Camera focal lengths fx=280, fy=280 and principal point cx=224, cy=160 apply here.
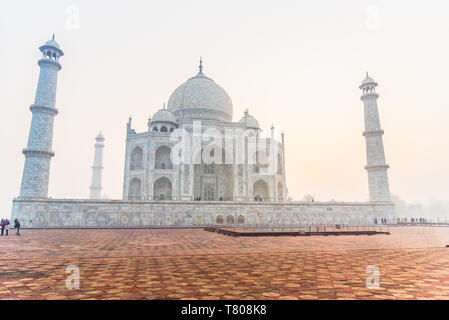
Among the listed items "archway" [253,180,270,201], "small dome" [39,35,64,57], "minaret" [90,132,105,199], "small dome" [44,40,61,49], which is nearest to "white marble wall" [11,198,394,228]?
"archway" [253,180,270,201]

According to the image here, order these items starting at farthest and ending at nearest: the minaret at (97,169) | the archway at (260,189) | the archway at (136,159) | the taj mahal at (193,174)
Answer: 1. the minaret at (97,169)
2. the archway at (260,189)
3. the archway at (136,159)
4. the taj mahal at (193,174)

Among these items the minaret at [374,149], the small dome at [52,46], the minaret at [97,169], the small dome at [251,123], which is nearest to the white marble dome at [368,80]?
the minaret at [374,149]

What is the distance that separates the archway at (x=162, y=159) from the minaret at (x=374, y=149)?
19674 millimetres

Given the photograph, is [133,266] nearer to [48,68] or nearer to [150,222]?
[150,222]

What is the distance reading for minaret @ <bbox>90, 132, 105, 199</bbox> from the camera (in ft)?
127

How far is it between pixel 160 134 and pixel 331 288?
Answer: 82.2 ft

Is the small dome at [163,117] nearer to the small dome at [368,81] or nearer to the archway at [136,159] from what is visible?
the archway at [136,159]

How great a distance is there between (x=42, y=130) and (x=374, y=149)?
28.8 meters

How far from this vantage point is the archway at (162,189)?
27344 millimetres

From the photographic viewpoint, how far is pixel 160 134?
1061 inches
